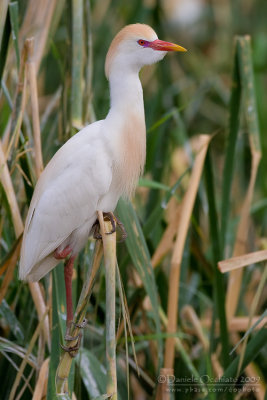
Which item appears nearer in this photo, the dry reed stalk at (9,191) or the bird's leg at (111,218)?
the bird's leg at (111,218)

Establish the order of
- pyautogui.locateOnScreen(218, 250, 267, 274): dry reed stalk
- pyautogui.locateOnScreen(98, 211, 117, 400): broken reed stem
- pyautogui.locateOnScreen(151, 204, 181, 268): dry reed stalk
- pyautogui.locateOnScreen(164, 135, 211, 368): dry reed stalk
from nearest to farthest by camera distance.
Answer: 1. pyautogui.locateOnScreen(98, 211, 117, 400): broken reed stem
2. pyautogui.locateOnScreen(218, 250, 267, 274): dry reed stalk
3. pyautogui.locateOnScreen(164, 135, 211, 368): dry reed stalk
4. pyautogui.locateOnScreen(151, 204, 181, 268): dry reed stalk

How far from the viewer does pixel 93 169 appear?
149 centimetres

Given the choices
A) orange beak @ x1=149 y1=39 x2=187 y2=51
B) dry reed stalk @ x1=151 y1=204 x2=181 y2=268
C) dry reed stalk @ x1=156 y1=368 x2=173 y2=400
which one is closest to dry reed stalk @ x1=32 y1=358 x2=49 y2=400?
dry reed stalk @ x1=156 y1=368 x2=173 y2=400

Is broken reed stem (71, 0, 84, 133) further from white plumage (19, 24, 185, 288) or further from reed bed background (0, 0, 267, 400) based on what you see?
white plumage (19, 24, 185, 288)

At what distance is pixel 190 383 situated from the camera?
180cm

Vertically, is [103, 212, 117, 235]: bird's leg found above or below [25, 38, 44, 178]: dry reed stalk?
below

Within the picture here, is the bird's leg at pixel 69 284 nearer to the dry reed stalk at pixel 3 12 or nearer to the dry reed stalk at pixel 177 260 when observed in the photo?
the dry reed stalk at pixel 177 260

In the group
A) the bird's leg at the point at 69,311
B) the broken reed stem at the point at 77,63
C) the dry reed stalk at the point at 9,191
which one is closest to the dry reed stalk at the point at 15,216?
the dry reed stalk at the point at 9,191

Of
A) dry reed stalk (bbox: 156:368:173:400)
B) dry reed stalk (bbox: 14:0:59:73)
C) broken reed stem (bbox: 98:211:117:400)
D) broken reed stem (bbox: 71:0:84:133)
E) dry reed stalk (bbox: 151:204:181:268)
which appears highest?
dry reed stalk (bbox: 14:0:59:73)

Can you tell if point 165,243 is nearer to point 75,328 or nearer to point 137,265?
point 137,265

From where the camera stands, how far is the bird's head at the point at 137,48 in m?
1.46

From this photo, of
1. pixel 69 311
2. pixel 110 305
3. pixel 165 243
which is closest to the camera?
pixel 110 305

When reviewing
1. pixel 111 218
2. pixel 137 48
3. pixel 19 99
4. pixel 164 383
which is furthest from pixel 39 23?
pixel 164 383

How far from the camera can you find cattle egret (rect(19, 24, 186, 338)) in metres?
1.48
